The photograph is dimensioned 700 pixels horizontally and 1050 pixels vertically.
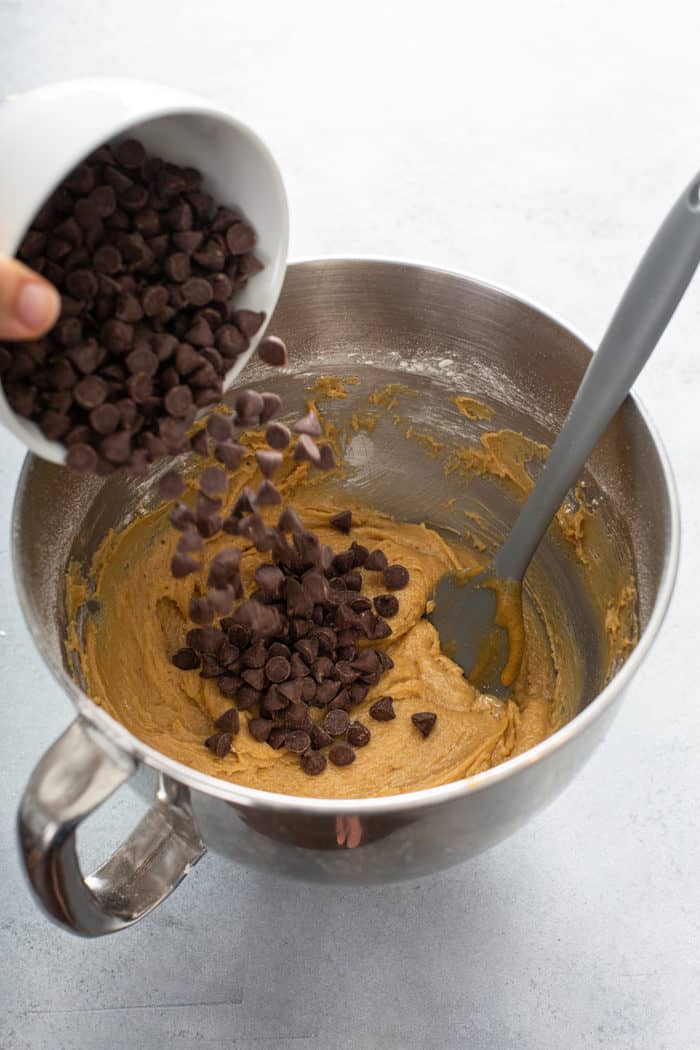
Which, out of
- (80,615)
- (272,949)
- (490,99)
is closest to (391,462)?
(80,615)

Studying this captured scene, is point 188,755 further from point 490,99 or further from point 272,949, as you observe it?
point 490,99

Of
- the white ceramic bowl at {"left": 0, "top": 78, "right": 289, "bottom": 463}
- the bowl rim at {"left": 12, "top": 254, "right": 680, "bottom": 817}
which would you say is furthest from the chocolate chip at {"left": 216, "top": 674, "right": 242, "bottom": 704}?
the white ceramic bowl at {"left": 0, "top": 78, "right": 289, "bottom": 463}

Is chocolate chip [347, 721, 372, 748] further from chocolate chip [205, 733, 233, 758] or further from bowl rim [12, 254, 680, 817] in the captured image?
bowl rim [12, 254, 680, 817]

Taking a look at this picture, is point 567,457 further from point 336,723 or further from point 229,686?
point 229,686

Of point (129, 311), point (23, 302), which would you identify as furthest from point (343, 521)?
point (23, 302)

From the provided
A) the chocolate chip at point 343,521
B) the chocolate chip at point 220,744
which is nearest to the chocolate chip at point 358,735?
the chocolate chip at point 220,744

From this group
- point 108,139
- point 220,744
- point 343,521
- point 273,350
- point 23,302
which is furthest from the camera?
point 343,521
